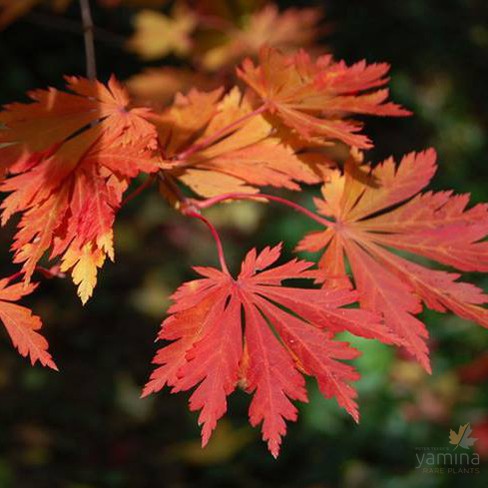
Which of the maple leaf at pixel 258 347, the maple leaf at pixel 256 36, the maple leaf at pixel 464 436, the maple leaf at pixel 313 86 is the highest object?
the maple leaf at pixel 256 36

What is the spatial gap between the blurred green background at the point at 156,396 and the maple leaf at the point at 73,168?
136 centimetres

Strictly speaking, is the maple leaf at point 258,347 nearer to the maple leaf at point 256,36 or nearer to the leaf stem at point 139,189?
A: the leaf stem at point 139,189

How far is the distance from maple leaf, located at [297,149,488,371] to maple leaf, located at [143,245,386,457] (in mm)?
73

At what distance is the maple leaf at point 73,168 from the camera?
0.76m

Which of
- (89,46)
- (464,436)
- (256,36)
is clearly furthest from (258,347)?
(464,436)

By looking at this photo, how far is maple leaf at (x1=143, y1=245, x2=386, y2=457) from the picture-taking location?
29.0 inches

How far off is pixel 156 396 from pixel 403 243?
5.99 ft

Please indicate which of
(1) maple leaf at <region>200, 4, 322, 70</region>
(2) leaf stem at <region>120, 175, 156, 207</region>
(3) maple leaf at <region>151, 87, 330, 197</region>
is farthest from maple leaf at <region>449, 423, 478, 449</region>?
(2) leaf stem at <region>120, 175, 156, 207</region>

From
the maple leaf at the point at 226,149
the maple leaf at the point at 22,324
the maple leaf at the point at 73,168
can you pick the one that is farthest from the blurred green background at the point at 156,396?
the maple leaf at the point at 22,324

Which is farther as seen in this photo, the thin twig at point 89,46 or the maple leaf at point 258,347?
the thin twig at point 89,46

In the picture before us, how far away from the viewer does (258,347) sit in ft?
2.56

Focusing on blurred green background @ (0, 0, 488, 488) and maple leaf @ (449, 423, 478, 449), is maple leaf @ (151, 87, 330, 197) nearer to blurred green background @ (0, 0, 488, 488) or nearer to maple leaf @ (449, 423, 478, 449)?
blurred green background @ (0, 0, 488, 488)

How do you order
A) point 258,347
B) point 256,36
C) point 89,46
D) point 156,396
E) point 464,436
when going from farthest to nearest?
point 156,396 → point 464,436 → point 256,36 → point 89,46 → point 258,347

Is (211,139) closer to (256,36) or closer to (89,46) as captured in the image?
(89,46)
